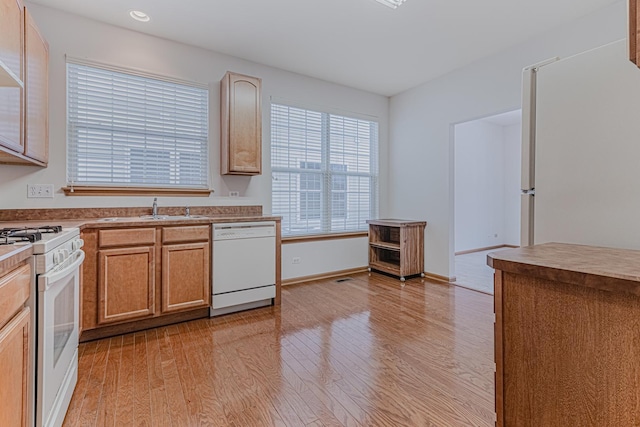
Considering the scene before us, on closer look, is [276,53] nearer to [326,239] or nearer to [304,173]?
[304,173]

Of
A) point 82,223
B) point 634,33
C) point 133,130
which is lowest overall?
point 82,223

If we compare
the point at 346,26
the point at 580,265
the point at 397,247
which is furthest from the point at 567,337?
the point at 397,247

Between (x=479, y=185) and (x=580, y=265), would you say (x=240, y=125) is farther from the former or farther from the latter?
(x=479, y=185)

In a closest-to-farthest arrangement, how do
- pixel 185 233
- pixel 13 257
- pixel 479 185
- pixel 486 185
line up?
pixel 13 257, pixel 185 233, pixel 479 185, pixel 486 185

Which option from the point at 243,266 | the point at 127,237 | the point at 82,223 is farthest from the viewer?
the point at 243,266

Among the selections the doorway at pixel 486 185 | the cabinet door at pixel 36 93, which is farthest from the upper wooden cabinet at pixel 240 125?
the doorway at pixel 486 185

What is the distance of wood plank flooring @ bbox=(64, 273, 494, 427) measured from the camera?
162cm

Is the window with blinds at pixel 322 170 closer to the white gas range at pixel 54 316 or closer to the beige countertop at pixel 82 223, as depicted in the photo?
the beige countertop at pixel 82 223

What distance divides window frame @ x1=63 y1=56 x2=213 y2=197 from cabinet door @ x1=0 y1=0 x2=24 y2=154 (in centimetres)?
76

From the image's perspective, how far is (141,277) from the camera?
2.56 m

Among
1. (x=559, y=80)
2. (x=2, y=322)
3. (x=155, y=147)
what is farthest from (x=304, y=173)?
(x=2, y=322)

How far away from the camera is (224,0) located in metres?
2.62

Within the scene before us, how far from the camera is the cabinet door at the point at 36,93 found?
218cm

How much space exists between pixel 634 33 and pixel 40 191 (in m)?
3.81
